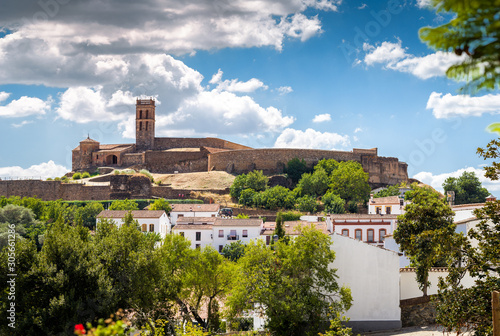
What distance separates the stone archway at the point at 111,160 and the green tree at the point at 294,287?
200 feet

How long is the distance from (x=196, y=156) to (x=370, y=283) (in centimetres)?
5678

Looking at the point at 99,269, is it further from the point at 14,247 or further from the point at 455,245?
the point at 455,245

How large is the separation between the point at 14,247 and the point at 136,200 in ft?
144

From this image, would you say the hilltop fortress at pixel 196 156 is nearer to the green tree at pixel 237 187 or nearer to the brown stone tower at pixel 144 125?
the brown stone tower at pixel 144 125

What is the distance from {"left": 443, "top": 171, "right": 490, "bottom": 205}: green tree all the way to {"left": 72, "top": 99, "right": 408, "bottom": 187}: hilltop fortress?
924 cm

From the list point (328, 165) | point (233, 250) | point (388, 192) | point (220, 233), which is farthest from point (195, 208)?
point (388, 192)

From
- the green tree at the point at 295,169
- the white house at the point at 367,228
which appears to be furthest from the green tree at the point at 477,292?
the green tree at the point at 295,169

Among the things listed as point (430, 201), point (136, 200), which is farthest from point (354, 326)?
point (136, 200)

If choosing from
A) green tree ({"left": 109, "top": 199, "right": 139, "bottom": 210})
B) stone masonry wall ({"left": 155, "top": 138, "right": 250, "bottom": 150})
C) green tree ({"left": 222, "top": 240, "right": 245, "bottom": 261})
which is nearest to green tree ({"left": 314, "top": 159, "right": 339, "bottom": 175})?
stone masonry wall ({"left": 155, "top": 138, "right": 250, "bottom": 150})

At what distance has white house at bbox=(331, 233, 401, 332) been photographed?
21.2 meters

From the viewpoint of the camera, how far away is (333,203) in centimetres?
5753

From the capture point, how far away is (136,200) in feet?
201

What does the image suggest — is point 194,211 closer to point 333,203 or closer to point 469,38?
point 333,203

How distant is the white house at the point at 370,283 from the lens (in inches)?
837
